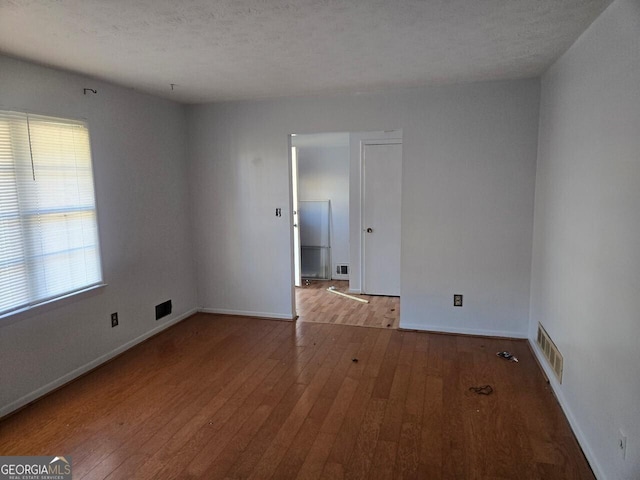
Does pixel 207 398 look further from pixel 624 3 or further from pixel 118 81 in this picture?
pixel 624 3

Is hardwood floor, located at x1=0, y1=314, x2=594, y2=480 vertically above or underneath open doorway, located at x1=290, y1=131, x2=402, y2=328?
underneath

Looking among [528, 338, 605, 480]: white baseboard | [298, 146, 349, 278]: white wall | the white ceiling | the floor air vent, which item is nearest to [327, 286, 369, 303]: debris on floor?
[298, 146, 349, 278]: white wall

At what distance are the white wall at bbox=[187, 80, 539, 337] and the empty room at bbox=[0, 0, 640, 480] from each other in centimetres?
2

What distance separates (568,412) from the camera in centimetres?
255

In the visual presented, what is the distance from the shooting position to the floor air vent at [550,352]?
280 cm

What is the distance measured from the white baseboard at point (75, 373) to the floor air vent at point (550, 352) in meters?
3.39

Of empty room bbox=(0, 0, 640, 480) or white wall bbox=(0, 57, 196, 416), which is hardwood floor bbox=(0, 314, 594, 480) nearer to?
empty room bbox=(0, 0, 640, 480)

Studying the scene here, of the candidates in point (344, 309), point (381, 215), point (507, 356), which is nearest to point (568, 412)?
point (507, 356)

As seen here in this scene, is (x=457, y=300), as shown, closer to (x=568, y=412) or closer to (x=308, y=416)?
(x=568, y=412)

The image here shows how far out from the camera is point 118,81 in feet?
11.1

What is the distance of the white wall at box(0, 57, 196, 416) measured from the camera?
2782 mm

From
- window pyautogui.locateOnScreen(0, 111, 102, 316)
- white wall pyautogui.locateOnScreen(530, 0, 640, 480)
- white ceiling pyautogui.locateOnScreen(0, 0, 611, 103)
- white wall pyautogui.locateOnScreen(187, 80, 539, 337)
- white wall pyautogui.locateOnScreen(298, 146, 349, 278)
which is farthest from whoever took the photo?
white wall pyautogui.locateOnScreen(298, 146, 349, 278)

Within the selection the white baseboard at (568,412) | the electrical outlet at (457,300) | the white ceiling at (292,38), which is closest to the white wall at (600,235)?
the white baseboard at (568,412)

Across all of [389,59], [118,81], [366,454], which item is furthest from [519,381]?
[118,81]
